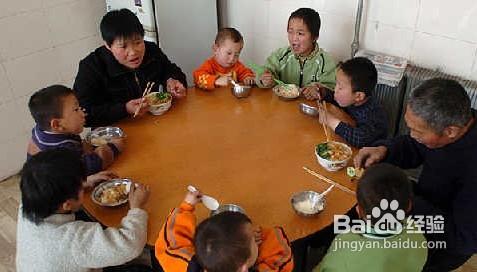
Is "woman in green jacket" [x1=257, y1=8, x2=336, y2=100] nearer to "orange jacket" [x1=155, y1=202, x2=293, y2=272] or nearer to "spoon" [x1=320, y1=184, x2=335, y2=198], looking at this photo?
"spoon" [x1=320, y1=184, x2=335, y2=198]

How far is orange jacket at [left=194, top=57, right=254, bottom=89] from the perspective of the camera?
2482 millimetres

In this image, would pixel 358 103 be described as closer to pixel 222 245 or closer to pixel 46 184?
pixel 222 245

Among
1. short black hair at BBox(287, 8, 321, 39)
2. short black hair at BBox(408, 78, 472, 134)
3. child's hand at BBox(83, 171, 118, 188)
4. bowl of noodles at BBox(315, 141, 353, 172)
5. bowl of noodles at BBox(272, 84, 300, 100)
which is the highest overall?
short black hair at BBox(287, 8, 321, 39)

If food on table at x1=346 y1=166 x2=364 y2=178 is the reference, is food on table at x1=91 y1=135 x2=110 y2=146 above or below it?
above

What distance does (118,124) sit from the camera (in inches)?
84.2

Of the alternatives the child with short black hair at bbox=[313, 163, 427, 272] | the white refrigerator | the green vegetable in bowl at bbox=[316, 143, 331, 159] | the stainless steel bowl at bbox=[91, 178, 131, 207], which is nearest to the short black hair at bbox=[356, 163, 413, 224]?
the child with short black hair at bbox=[313, 163, 427, 272]

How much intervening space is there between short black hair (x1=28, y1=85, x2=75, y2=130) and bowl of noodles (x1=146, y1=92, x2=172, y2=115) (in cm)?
47

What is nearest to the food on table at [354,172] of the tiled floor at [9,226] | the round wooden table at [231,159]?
the round wooden table at [231,159]

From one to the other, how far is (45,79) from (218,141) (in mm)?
1944

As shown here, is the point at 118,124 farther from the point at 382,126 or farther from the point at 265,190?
the point at 382,126

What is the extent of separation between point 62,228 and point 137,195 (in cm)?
29

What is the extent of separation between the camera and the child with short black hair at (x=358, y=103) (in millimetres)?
1969

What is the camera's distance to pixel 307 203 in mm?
1590

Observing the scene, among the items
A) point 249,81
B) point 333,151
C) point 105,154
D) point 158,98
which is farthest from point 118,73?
point 333,151
